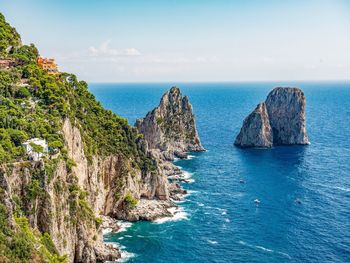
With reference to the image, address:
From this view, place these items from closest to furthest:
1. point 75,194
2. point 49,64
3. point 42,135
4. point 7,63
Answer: point 75,194, point 42,135, point 7,63, point 49,64

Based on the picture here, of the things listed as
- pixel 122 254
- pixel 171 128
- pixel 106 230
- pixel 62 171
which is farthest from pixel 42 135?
pixel 171 128

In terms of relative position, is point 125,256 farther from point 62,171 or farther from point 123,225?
point 62,171

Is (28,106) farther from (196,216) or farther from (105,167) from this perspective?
(196,216)

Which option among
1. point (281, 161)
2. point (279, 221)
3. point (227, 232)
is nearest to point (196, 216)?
point (227, 232)

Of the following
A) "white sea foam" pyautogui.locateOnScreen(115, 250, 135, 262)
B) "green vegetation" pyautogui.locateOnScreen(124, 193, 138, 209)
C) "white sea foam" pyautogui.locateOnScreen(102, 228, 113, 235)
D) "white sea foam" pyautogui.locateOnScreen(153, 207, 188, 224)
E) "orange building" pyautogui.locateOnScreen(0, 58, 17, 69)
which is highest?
"orange building" pyautogui.locateOnScreen(0, 58, 17, 69)

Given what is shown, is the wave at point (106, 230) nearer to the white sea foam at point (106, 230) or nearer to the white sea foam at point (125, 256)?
the white sea foam at point (106, 230)

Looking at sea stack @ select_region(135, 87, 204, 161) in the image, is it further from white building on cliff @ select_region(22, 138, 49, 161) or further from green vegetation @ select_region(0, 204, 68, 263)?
green vegetation @ select_region(0, 204, 68, 263)

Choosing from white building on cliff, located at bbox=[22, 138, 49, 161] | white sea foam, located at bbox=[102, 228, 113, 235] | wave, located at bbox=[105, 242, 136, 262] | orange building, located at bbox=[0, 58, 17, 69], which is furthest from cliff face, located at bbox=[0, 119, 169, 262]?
orange building, located at bbox=[0, 58, 17, 69]
